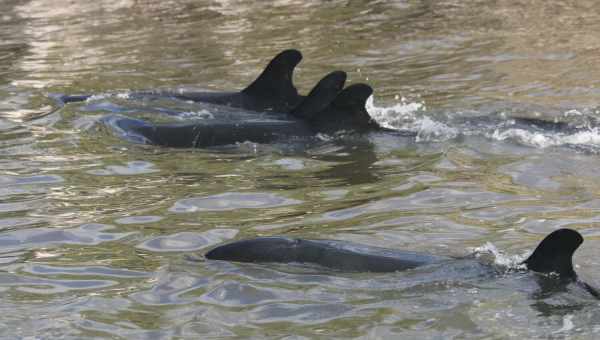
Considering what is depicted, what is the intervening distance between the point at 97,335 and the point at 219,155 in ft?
15.8

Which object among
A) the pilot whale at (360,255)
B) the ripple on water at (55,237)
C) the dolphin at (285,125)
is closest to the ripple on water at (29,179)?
the dolphin at (285,125)

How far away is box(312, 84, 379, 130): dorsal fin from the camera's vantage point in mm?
11461

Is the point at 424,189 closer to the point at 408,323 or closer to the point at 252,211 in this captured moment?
the point at 252,211

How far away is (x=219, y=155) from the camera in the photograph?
11.0m

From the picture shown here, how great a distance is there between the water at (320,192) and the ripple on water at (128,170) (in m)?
0.04

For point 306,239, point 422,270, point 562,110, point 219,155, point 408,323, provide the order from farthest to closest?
point 562,110, point 219,155, point 306,239, point 422,270, point 408,323

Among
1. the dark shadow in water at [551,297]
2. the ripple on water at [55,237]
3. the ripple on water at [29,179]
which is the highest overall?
the ripple on water at [55,237]

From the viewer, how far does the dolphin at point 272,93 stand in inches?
515

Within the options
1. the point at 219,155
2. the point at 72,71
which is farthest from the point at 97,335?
the point at 72,71

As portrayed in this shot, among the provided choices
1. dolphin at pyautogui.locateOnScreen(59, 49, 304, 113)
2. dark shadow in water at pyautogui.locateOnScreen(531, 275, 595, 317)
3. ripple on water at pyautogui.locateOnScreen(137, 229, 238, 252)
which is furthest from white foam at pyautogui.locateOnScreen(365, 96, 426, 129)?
dark shadow in water at pyautogui.locateOnScreen(531, 275, 595, 317)

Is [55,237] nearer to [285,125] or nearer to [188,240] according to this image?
[188,240]

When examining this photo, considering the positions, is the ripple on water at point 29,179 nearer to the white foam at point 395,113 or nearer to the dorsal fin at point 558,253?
the white foam at point 395,113

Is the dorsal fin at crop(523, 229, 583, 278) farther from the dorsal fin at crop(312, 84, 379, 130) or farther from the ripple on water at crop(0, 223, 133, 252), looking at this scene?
the dorsal fin at crop(312, 84, 379, 130)

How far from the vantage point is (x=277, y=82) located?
1322 cm
